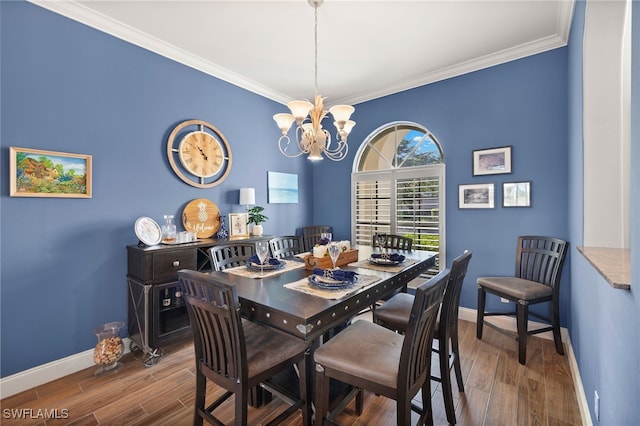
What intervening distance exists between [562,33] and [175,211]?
4273mm

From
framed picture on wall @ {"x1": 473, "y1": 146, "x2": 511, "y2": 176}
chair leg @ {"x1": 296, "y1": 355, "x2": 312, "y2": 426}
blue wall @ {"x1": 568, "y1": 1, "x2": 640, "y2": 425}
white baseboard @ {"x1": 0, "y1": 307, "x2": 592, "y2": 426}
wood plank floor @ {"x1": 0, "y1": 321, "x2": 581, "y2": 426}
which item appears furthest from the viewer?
framed picture on wall @ {"x1": 473, "y1": 146, "x2": 511, "y2": 176}

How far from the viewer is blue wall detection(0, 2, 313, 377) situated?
82.1 inches

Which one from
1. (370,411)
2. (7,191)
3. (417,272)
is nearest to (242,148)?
(7,191)

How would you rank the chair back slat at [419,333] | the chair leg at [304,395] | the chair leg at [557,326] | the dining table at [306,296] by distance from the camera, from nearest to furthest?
the chair back slat at [419,333] < the dining table at [306,296] < the chair leg at [304,395] < the chair leg at [557,326]

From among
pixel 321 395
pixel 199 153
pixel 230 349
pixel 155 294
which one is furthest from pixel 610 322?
pixel 199 153

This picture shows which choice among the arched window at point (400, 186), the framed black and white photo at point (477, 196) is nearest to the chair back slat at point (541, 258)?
the framed black and white photo at point (477, 196)

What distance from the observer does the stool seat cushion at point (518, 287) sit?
95.8 inches

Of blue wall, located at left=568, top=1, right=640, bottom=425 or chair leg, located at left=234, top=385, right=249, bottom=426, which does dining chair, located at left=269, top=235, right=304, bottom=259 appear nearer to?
chair leg, located at left=234, top=385, right=249, bottom=426

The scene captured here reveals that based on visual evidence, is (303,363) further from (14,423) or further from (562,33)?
(562,33)

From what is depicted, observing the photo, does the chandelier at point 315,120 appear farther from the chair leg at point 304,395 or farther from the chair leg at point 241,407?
the chair leg at point 241,407

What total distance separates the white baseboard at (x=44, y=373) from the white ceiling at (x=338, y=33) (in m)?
2.83

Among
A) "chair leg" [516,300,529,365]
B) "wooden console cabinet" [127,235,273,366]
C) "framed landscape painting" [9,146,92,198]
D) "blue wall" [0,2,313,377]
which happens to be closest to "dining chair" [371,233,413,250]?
"chair leg" [516,300,529,365]

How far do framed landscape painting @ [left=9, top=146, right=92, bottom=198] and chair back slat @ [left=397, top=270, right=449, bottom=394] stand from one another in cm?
276

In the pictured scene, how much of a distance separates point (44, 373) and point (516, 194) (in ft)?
15.2
